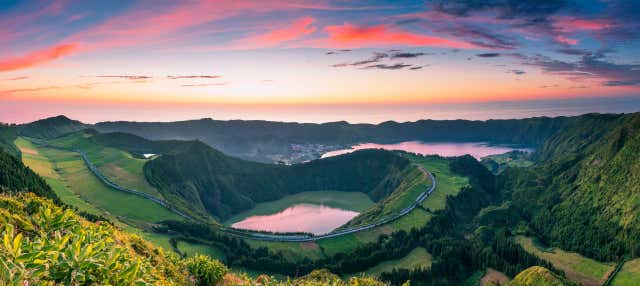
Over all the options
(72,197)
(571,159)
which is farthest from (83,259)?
(571,159)

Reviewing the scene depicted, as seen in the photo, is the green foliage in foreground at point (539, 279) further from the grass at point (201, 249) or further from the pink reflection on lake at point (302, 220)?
the pink reflection on lake at point (302, 220)

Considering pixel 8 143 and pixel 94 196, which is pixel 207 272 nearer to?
pixel 94 196

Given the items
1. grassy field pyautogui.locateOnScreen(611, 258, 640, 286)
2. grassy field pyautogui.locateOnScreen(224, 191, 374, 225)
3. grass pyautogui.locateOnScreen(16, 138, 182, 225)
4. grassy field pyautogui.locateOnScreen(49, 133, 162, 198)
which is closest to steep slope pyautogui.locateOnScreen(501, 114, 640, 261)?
grassy field pyautogui.locateOnScreen(611, 258, 640, 286)

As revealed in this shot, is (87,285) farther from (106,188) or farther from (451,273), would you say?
(106,188)

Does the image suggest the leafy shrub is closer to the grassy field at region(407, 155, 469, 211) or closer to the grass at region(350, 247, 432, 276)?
the grass at region(350, 247, 432, 276)

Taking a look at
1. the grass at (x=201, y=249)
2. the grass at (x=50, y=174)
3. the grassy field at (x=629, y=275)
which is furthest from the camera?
the grass at (x=50, y=174)

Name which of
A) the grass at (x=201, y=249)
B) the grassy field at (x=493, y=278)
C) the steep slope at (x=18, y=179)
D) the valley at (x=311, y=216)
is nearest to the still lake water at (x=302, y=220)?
the valley at (x=311, y=216)
